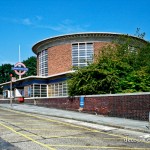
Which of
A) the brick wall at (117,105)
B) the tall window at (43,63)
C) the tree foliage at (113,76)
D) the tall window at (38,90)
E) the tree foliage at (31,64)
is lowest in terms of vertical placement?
the brick wall at (117,105)

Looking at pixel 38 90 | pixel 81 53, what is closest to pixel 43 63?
pixel 38 90

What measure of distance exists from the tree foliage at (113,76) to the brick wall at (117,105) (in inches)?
50.8

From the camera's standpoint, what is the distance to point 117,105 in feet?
65.6

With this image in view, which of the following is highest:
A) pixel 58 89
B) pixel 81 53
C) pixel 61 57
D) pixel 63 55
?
pixel 81 53

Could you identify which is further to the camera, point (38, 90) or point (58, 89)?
point (38, 90)

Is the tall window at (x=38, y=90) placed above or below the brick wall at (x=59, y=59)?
below

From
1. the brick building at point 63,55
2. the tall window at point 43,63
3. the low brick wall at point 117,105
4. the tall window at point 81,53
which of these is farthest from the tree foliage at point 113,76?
the tall window at point 43,63

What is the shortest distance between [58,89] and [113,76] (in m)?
14.9

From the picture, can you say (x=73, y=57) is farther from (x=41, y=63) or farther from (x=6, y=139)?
(x=6, y=139)

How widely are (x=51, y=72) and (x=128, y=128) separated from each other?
95.5 feet

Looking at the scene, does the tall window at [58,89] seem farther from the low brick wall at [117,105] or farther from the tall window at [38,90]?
the low brick wall at [117,105]

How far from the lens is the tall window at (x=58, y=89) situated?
35.8 metres

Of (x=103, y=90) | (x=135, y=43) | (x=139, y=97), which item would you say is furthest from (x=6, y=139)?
(x=135, y=43)

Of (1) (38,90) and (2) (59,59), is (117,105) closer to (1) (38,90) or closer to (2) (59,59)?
(1) (38,90)
